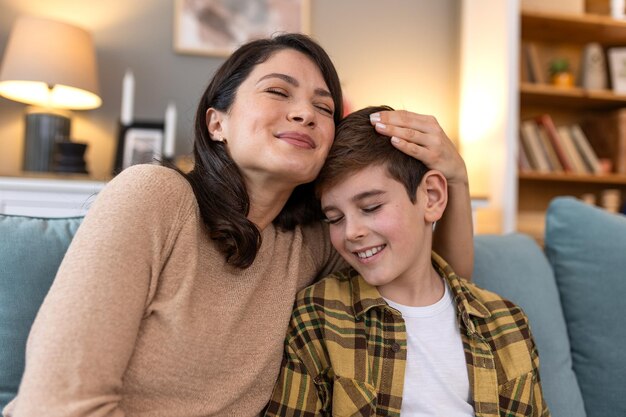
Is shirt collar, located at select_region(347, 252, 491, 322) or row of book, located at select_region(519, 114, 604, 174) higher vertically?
row of book, located at select_region(519, 114, 604, 174)

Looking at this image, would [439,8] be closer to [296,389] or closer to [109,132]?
[109,132]

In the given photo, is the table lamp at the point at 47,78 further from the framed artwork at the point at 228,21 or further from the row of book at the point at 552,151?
the row of book at the point at 552,151

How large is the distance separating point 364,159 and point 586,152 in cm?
235

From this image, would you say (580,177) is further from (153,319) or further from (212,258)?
(153,319)

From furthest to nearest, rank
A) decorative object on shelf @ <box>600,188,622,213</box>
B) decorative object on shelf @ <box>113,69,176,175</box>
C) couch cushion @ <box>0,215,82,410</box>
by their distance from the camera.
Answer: decorative object on shelf @ <box>600,188,622,213</box> < decorative object on shelf @ <box>113,69,176,175</box> < couch cushion @ <box>0,215,82,410</box>

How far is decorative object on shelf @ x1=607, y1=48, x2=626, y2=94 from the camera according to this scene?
300 cm

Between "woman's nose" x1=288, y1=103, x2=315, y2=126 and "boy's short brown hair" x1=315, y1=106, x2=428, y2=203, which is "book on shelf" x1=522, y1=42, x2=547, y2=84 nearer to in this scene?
"boy's short brown hair" x1=315, y1=106, x2=428, y2=203

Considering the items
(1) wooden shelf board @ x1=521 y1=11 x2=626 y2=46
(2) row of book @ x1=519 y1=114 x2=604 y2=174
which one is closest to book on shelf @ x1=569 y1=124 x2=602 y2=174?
(2) row of book @ x1=519 y1=114 x2=604 y2=174

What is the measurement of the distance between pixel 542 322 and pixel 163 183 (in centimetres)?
93

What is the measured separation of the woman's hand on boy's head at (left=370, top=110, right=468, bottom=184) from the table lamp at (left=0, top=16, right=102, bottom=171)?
1.63 meters

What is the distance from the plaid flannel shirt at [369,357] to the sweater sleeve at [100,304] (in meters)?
0.31

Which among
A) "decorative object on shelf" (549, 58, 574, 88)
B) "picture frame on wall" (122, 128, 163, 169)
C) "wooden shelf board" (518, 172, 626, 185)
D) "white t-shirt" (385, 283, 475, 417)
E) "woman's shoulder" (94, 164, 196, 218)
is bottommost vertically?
"white t-shirt" (385, 283, 475, 417)

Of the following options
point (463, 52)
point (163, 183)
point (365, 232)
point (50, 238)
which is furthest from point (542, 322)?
point (463, 52)

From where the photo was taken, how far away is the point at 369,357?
1.03 meters
